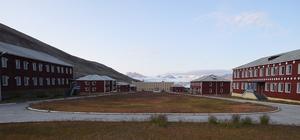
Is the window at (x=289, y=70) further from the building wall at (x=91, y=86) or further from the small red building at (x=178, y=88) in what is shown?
the small red building at (x=178, y=88)

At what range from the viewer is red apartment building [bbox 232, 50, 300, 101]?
126ft

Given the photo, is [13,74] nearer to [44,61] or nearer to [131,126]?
[44,61]

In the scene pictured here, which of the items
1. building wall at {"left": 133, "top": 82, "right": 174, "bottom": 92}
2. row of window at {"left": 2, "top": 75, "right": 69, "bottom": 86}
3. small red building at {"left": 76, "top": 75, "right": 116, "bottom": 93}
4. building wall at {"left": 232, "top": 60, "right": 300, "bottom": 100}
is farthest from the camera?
building wall at {"left": 133, "top": 82, "right": 174, "bottom": 92}

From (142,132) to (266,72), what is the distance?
132 ft

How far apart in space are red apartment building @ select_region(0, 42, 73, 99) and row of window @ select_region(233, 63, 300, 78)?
3741cm

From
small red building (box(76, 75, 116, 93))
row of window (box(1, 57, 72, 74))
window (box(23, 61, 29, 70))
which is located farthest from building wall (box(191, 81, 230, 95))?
window (box(23, 61, 29, 70))

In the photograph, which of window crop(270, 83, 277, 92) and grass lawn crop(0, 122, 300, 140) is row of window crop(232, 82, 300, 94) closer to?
window crop(270, 83, 277, 92)

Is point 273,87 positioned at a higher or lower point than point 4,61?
lower

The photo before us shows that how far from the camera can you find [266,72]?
157 feet

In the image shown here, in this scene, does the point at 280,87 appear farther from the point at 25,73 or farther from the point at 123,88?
the point at 123,88

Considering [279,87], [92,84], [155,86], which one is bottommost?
[155,86]

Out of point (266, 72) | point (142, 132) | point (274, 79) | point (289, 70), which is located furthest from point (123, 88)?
point (142, 132)

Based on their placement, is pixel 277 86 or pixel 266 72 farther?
pixel 266 72

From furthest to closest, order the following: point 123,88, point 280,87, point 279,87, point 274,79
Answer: point 123,88, point 274,79, point 279,87, point 280,87
